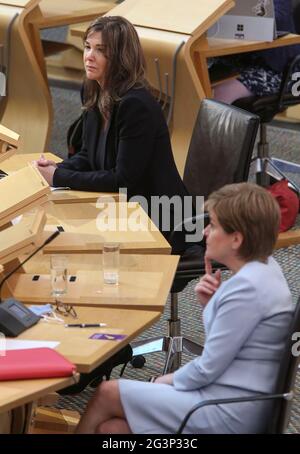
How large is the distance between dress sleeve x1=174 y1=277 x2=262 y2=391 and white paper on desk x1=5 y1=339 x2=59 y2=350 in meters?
0.41

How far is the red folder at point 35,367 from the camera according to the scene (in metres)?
2.64

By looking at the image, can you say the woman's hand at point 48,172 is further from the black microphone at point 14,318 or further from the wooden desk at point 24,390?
the wooden desk at point 24,390

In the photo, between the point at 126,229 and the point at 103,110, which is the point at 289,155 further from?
the point at 126,229

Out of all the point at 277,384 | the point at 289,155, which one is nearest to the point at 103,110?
the point at 277,384

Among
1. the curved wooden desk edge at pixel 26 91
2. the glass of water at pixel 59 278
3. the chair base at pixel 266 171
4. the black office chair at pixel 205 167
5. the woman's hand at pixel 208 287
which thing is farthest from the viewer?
the curved wooden desk edge at pixel 26 91

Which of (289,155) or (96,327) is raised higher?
(96,327)

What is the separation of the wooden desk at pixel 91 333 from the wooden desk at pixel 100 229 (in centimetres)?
51

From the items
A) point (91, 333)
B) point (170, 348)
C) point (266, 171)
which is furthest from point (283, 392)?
point (266, 171)

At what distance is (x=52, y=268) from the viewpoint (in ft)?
10.7

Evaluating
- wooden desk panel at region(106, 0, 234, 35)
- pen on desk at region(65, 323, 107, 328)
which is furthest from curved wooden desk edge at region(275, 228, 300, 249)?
pen on desk at region(65, 323, 107, 328)

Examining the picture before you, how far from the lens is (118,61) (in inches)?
162

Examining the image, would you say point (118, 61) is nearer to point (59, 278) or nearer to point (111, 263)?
point (111, 263)

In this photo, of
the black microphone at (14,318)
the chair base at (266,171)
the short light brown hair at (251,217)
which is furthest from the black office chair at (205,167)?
the chair base at (266,171)
